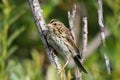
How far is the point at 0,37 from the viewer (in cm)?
500

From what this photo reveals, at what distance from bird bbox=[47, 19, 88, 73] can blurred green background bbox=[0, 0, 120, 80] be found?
0.75ft

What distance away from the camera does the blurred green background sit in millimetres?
4754

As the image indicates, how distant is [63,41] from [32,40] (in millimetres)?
2572

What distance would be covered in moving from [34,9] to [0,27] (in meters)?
1.35

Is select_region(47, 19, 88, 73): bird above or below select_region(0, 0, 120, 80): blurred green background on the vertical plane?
above

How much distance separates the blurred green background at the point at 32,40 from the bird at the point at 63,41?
0.23 meters

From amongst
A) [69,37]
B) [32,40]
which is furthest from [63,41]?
[32,40]

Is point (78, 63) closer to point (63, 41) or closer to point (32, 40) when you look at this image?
point (63, 41)

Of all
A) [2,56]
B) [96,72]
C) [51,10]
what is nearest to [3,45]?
[2,56]

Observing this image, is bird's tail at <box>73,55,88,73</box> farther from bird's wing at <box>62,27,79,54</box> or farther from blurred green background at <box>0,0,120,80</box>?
blurred green background at <box>0,0,120,80</box>

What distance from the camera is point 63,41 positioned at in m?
4.17

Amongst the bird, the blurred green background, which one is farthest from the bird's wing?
the blurred green background

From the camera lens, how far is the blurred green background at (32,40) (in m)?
4.75

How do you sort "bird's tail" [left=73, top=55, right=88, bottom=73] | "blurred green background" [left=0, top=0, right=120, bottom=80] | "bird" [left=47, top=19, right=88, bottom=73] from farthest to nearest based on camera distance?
"blurred green background" [left=0, top=0, right=120, bottom=80], "bird" [left=47, top=19, right=88, bottom=73], "bird's tail" [left=73, top=55, right=88, bottom=73]
